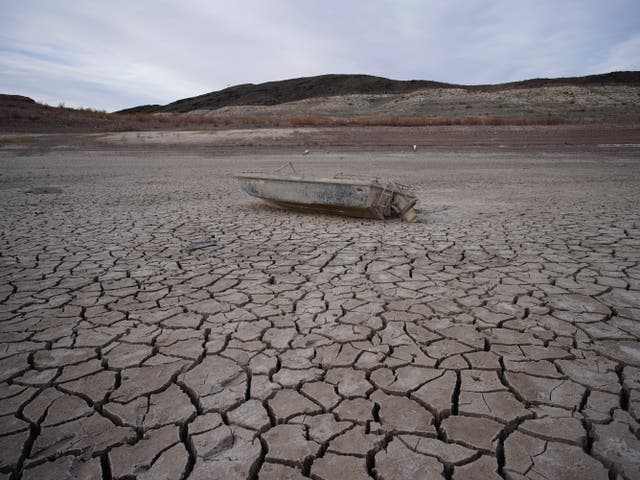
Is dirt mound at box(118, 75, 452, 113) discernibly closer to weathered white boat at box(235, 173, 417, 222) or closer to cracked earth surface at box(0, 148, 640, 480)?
weathered white boat at box(235, 173, 417, 222)

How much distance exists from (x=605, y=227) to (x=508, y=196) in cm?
267

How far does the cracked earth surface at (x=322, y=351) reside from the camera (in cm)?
164

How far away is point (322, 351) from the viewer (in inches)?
93.9

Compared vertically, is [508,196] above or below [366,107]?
below

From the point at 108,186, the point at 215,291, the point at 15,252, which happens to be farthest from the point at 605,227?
the point at 108,186

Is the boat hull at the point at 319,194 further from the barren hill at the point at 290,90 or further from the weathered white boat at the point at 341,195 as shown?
the barren hill at the point at 290,90

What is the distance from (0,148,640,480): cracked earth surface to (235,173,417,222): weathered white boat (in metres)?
0.43

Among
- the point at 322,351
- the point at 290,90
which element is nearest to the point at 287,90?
the point at 290,90

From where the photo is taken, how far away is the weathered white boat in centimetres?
554

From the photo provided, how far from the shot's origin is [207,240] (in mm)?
4742

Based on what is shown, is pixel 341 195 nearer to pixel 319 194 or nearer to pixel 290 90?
pixel 319 194

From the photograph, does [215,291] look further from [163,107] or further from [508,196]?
[163,107]

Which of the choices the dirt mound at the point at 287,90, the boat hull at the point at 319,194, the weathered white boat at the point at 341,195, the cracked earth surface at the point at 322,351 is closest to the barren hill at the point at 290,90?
the dirt mound at the point at 287,90

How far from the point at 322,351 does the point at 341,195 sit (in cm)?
355
